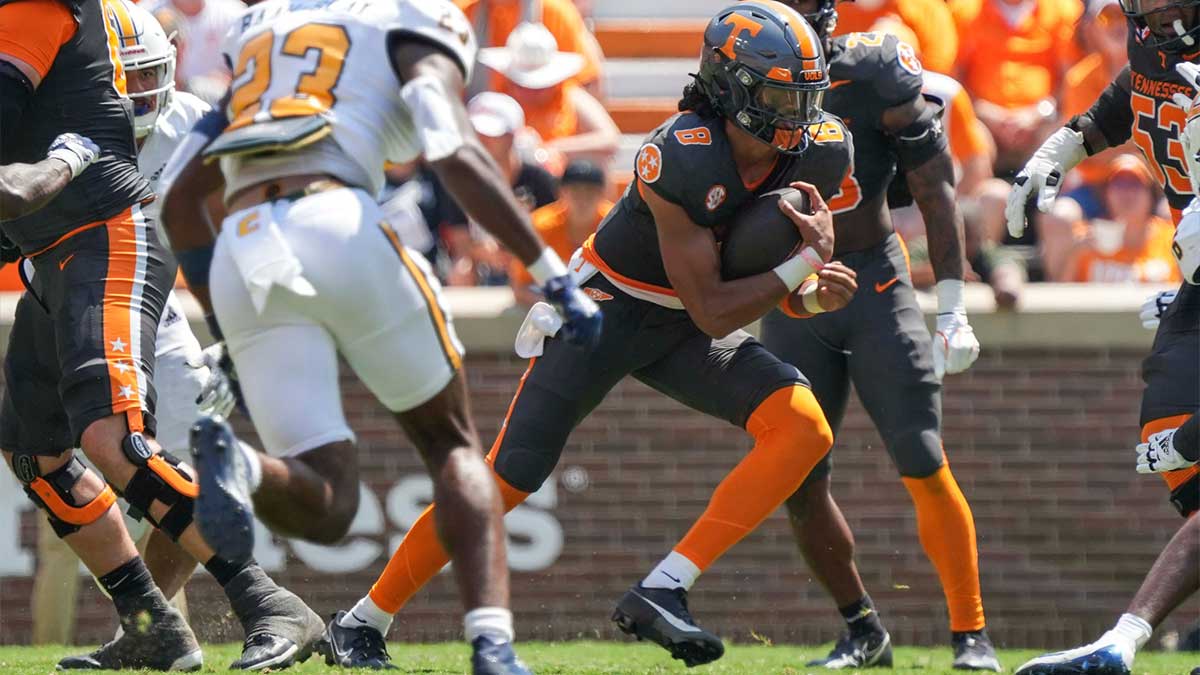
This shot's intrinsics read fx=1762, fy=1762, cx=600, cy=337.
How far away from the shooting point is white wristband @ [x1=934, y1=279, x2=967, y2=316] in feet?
Answer: 20.1

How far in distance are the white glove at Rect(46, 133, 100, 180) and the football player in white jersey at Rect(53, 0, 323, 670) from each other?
21.8 inches

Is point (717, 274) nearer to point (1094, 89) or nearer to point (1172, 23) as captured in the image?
point (1172, 23)

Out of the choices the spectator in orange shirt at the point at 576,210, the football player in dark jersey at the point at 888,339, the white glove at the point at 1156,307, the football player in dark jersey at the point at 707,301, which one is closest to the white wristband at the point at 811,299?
the football player in dark jersey at the point at 707,301

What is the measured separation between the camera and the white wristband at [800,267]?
5211 mm

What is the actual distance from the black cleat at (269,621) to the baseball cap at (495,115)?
422cm

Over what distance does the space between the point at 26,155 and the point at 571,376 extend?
1788mm

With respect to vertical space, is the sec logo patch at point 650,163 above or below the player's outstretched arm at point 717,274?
above

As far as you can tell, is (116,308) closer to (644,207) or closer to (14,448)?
(14,448)

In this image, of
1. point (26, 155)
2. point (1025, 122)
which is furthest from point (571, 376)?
point (1025, 122)

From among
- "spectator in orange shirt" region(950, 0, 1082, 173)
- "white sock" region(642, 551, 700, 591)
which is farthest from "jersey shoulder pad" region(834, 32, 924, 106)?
"spectator in orange shirt" region(950, 0, 1082, 173)

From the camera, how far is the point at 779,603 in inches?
311

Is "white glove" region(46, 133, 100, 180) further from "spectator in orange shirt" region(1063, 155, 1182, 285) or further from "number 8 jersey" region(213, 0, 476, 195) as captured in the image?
"spectator in orange shirt" region(1063, 155, 1182, 285)

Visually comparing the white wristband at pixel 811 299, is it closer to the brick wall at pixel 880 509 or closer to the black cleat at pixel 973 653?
the black cleat at pixel 973 653

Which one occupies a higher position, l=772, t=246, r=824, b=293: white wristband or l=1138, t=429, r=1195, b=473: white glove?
l=772, t=246, r=824, b=293: white wristband
